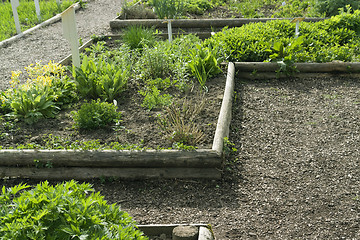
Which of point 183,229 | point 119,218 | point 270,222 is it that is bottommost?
point 270,222

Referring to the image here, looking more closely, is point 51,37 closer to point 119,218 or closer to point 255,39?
point 255,39

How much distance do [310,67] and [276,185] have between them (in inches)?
124

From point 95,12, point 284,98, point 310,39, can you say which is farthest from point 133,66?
point 95,12

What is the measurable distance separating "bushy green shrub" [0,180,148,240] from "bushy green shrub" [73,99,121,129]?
2546 mm

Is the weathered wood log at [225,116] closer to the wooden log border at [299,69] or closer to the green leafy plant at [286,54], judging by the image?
the wooden log border at [299,69]

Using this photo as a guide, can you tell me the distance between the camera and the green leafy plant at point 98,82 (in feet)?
20.7

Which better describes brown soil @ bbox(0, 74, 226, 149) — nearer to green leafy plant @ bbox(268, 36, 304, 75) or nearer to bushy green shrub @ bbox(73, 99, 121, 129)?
bushy green shrub @ bbox(73, 99, 121, 129)

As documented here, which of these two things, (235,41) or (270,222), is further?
(235,41)

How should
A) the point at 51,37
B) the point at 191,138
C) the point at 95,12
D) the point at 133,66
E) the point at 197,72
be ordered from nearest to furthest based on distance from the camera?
the point at 191,138
the point at 197,72
the point at 133,66
the point at 51,37
the point at 95,12

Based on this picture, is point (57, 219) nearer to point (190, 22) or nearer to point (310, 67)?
point (310, 67)

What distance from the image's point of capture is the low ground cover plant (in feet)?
33.6

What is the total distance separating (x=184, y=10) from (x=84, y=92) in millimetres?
4921

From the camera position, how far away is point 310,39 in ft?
26.0

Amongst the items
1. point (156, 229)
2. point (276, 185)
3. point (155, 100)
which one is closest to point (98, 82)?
point (155, 100)
